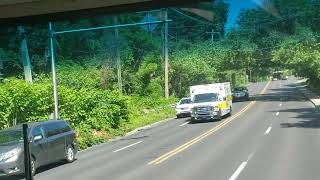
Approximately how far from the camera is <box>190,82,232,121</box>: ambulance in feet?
132

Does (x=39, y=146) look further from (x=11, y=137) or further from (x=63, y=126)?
(x=63, y=126)

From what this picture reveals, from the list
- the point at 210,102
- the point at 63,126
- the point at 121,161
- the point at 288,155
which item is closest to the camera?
the point at 288,155

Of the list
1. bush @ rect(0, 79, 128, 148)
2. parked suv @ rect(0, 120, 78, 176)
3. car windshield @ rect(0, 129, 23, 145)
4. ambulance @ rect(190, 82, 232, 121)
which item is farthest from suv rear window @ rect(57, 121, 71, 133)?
ambulance @ rect(190, 82, 232, 121)

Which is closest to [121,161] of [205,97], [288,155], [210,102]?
[288,155]

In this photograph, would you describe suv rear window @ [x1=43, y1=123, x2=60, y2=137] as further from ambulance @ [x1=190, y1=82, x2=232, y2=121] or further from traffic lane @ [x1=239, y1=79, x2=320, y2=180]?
ambulance @ [x1=190, y1=82, x2=232, y2=121]

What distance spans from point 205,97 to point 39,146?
24.2 metres

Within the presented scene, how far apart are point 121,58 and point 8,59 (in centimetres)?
160

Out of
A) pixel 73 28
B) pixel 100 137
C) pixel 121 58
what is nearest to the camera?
pixel 73 28

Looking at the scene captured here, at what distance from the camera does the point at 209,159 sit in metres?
18.7

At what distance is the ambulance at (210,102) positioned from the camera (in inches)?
1587

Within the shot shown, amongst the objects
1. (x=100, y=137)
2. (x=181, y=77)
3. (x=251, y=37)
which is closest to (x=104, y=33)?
(x=251, y=37)

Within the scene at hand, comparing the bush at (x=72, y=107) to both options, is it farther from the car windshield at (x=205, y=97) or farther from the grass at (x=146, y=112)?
the car windshield at (x=205, y=97)

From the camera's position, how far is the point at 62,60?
4.38m

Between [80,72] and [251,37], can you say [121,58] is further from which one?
[251,37]
